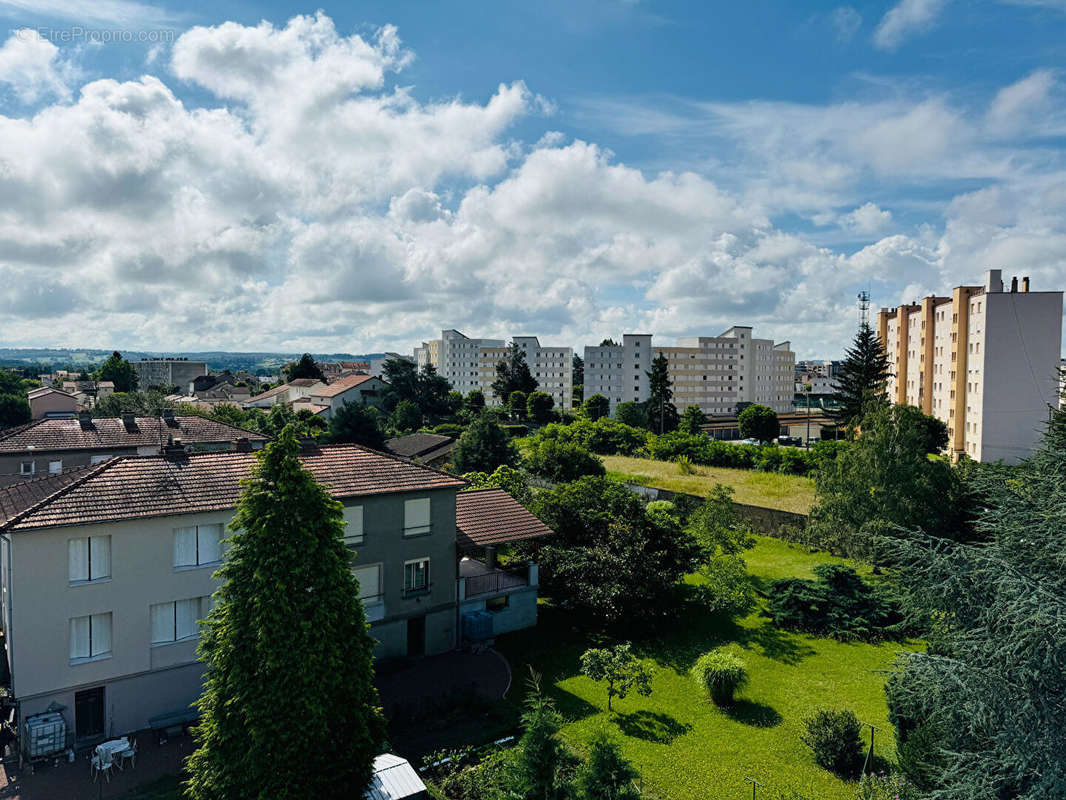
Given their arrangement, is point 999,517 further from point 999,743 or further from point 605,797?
point 605,797

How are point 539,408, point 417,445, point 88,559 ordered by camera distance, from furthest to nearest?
point 539,408, point 417,445, point 88,559

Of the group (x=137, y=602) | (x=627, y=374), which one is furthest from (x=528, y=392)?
(x=137, y=602)

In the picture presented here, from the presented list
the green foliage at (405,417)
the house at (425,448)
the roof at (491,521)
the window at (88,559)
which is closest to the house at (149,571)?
the window at (88,559)

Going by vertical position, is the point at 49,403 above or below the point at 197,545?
above

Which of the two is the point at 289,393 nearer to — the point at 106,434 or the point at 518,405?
the point at 518,405

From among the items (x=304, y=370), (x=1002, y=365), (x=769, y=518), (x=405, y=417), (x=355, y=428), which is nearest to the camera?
(x=769, y=518)

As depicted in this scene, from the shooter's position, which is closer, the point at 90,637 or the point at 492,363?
the point at 90,637

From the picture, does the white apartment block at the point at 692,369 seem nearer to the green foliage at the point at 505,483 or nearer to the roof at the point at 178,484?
the green foliage at the point at 505,483

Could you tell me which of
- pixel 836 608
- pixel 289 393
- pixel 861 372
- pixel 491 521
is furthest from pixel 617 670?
pixel 289 393
